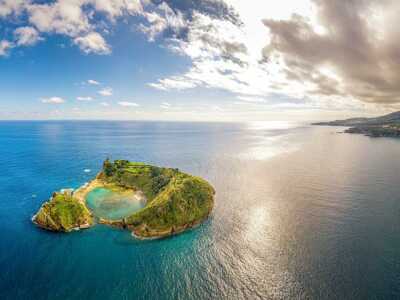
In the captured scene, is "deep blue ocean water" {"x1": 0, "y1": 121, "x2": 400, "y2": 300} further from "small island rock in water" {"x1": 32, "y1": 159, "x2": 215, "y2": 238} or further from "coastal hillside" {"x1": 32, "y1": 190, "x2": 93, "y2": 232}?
"small island rock in water" {"x1": 32, "y1": 159, "x2": 215, "y2": 238}

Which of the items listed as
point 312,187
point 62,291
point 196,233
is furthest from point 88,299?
point 312,187

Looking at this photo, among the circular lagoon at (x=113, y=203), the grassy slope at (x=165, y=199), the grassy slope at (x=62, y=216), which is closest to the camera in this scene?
the grassy slope at (x=62, y=216)

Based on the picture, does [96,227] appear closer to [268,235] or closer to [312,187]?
[268,235]

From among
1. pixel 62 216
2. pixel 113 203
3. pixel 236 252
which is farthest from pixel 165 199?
pixel 62 216

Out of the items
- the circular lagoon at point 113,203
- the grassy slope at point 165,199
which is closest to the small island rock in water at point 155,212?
the grassy slope at point 165,199

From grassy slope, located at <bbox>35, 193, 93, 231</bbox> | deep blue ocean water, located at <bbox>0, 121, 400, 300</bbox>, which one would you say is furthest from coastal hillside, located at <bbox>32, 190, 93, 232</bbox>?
deep blue ocean water, located at <bbox>0, 121, 400, 300</bbox>

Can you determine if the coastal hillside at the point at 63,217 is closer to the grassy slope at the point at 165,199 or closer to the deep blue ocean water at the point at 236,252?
the deep blue ocean water at the point at 236,252
